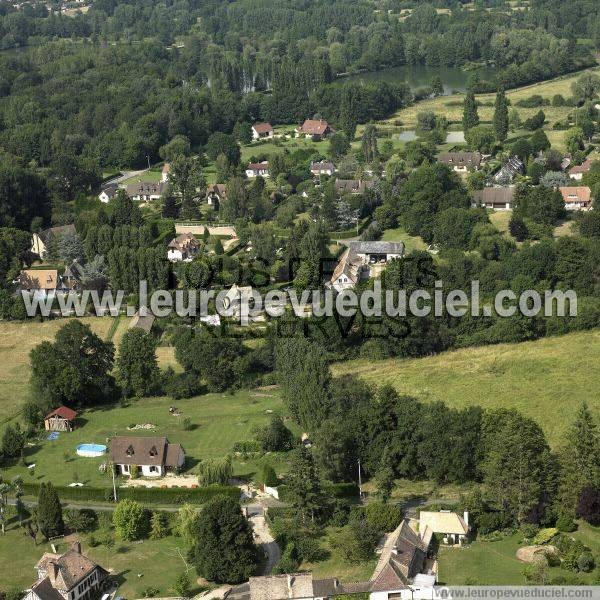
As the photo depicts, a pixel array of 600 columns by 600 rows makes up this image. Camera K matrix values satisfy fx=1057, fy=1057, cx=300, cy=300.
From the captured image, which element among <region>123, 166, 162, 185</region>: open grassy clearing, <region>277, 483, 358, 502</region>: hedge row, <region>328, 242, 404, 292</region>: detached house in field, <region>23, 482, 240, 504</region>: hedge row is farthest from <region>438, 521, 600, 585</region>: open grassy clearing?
<region>123, 166, 162, 185</region>: open grassy clearing

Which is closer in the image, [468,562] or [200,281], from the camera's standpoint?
[468,562]

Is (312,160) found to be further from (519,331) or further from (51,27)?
(51,27)

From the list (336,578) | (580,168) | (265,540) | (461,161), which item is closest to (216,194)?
(461,161)

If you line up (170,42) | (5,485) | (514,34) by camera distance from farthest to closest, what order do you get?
(170,42) → (514,34) → (5,485)

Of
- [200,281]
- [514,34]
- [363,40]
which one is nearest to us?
[200,281]

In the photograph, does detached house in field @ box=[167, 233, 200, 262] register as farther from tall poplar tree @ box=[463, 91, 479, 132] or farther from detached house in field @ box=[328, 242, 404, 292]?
tall poplar tree @ box=[463, 91, 479, 132]

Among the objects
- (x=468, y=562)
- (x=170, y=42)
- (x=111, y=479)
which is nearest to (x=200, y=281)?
(x=111, y=479)
